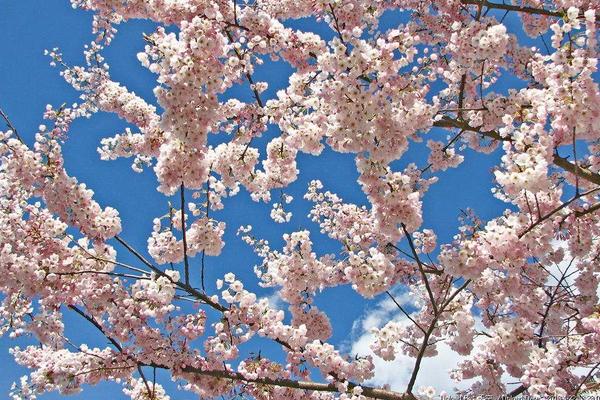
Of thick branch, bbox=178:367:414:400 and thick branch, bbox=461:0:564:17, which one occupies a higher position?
thick branch, bbox=461:0:564:17

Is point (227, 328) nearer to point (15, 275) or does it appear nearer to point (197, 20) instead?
point (15, 275)

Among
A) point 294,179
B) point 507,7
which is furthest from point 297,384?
point 507,7

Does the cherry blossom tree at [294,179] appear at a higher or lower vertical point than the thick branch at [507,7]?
lower

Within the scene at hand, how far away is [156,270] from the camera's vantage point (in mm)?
7047

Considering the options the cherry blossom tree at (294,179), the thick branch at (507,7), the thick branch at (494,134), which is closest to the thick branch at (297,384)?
the cherry blossom tree at (294,179)

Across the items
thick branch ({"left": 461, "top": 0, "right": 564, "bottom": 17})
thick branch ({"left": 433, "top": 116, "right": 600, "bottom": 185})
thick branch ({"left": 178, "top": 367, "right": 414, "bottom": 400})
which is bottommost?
thick branch ({"left": 178, "top": 367, "right": 414, "bottom": 400})

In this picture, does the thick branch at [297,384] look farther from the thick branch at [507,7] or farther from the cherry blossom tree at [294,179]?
the thick branch at [507,7]

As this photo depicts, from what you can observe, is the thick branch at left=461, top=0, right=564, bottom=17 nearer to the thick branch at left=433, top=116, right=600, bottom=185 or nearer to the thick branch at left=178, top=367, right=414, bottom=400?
the thick branch at left=433, top=116, right=600, bottom=185

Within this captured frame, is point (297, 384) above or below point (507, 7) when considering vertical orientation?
below

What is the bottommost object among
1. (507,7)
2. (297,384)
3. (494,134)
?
(297,384)

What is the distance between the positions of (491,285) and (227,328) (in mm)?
4082

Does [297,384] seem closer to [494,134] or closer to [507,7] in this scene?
[494,134]

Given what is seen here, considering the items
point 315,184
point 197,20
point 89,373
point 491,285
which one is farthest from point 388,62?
point 315,184

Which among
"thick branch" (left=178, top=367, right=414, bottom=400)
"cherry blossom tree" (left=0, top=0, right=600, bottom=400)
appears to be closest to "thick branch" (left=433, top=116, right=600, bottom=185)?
"cherry blossom tree" (left=0, top=0, right=600, bottom=400)
